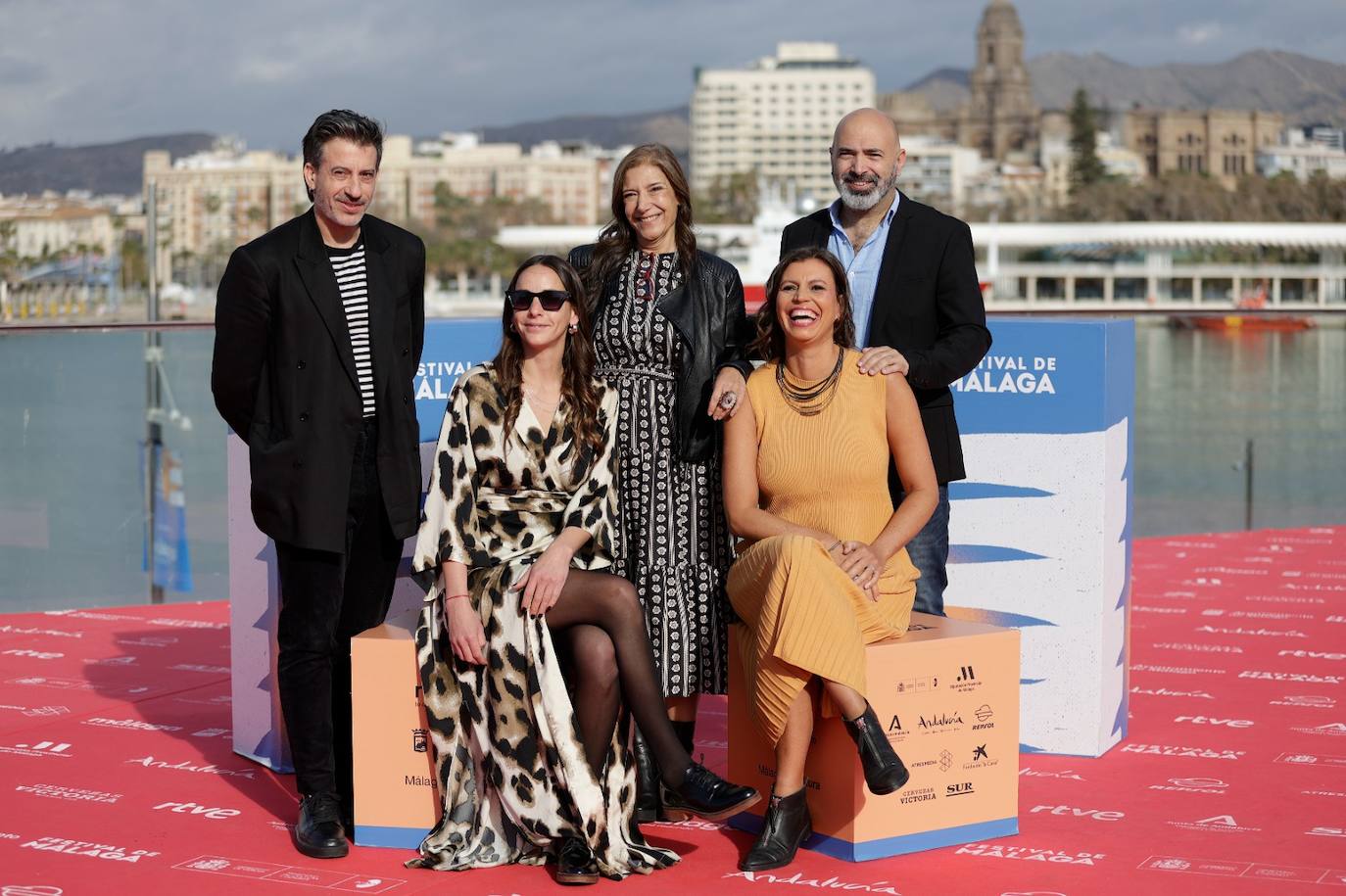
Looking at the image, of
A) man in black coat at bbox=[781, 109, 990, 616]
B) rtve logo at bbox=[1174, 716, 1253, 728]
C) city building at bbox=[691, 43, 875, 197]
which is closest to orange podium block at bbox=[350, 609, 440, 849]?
man in black coat at bbox=[781, 109, 990, 616]

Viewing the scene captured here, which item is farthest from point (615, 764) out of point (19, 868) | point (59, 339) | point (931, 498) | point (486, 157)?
point (486, 157)

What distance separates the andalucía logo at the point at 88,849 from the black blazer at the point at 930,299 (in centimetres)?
160

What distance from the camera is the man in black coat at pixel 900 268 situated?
301 cm

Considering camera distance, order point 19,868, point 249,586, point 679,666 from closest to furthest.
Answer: point 19,868
point 679,666
point 249,586

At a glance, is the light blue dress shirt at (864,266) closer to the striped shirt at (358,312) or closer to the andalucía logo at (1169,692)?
the striped shirt at (358,312)

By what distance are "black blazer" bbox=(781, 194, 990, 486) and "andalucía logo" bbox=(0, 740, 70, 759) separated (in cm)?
196

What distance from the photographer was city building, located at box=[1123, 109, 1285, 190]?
123 meters

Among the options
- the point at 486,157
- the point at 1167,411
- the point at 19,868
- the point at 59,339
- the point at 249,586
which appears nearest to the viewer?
the point at 19,868

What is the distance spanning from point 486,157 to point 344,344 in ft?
396

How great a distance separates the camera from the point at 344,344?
8.98 feet

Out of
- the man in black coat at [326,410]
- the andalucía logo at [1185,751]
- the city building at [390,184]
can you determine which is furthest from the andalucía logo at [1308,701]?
the city building at [390,184]

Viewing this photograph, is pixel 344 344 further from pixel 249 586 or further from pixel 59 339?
pixel 59 339

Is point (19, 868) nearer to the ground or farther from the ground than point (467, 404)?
nearer to the ground

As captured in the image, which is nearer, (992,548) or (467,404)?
(467,404)
